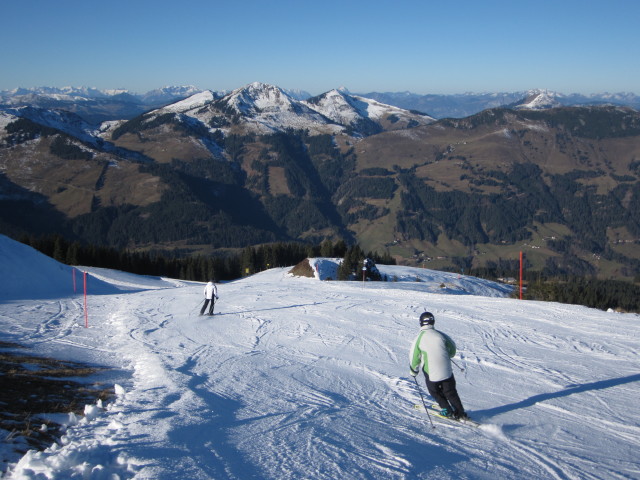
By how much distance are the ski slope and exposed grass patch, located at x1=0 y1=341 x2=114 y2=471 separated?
0.39 metres

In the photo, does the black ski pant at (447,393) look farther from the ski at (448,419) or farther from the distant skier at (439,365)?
the ski at (448,419)

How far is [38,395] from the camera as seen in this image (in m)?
9.20

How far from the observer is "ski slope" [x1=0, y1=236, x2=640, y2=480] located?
6.52 m

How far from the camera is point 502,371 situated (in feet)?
41.7

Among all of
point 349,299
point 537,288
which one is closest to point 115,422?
point 349,299

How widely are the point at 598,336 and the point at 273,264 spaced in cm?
8056

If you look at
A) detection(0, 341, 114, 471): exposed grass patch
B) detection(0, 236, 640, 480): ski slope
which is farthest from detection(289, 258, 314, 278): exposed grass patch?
detection(0, 341, 114, 471): exposed grass patch

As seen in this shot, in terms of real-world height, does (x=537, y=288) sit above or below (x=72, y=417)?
below

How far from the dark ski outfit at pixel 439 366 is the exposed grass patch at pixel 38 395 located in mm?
5863

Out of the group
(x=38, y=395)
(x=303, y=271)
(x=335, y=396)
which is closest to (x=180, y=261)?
(x=303, y=271)

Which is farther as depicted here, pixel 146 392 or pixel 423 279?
pixel 423 279

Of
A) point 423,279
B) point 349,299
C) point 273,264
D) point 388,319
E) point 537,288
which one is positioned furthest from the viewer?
point 273,264

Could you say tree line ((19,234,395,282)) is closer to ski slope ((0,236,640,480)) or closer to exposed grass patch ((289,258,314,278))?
exposed grass patch ((289,258,314,278))

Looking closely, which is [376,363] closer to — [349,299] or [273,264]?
[349,299]
